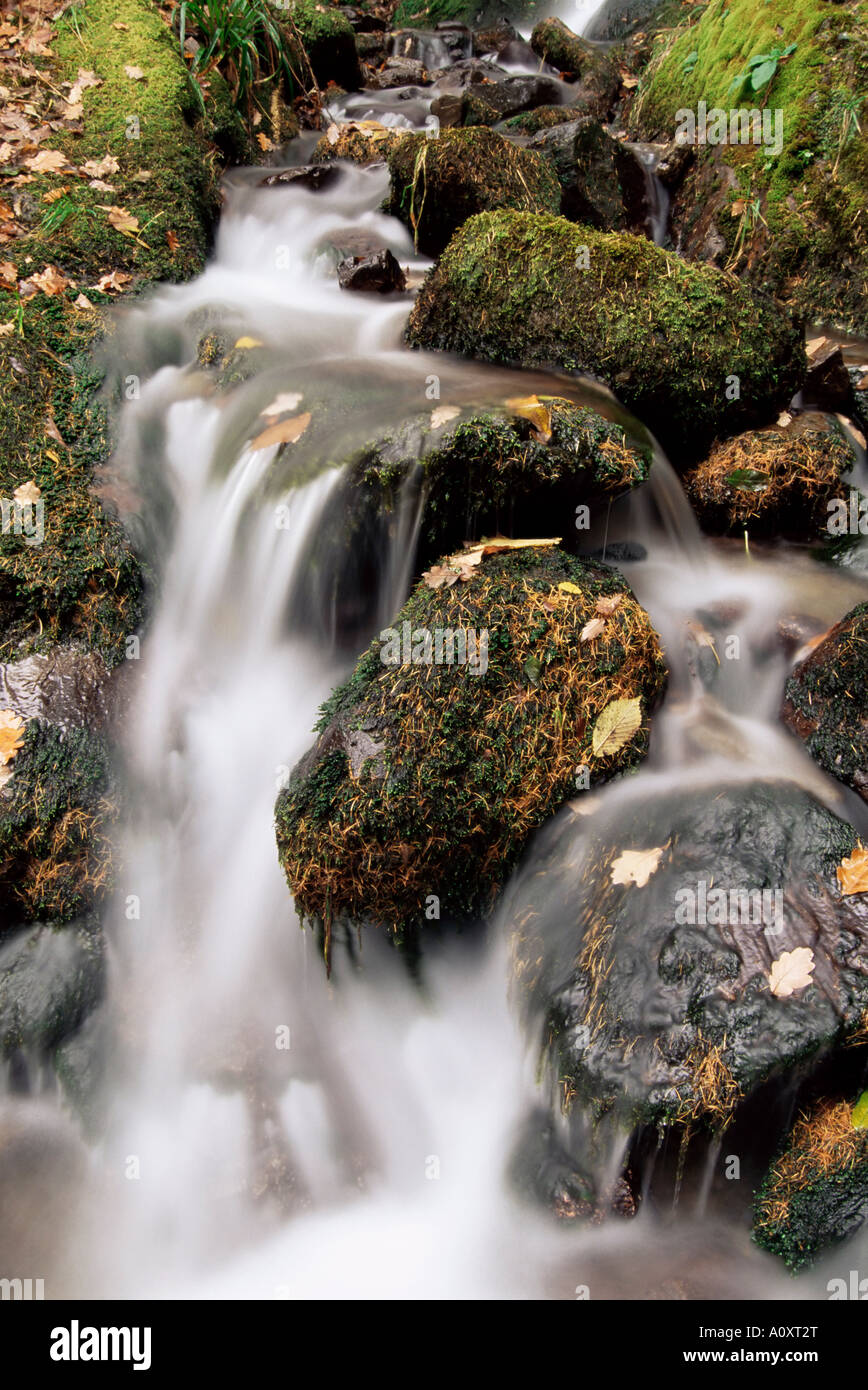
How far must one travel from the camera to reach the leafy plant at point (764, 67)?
639cm

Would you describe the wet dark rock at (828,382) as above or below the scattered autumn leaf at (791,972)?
above

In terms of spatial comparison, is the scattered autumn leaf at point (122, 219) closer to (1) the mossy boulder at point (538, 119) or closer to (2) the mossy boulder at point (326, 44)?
(2) the mossy boulder at point (326, 44)

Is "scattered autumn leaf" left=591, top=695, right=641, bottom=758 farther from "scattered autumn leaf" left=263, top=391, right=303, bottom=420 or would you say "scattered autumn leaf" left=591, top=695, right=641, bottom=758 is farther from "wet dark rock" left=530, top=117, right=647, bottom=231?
"wet dark rock" left=530, top=117, right=647, bottom=231

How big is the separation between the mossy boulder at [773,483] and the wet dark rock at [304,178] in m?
4.85

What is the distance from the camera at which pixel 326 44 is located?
8.89 m

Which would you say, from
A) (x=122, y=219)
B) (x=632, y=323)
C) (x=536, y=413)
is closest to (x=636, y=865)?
(x=536, y=413)

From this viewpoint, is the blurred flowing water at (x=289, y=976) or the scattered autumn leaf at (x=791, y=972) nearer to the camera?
the scattered autumn leaf at (x=791, y=972)

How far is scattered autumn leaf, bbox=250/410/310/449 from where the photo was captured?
4219mm

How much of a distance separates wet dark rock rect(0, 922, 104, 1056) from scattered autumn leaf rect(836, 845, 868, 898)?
2.93 metres

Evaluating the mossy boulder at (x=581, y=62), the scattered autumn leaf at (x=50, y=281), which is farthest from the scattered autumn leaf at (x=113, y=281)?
the mossy boulder at (x=581, y=62)

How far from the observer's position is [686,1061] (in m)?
2.62

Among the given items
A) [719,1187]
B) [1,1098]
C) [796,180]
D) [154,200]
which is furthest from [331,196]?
[719,1187]

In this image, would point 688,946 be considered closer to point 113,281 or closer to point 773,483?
point 773,483
